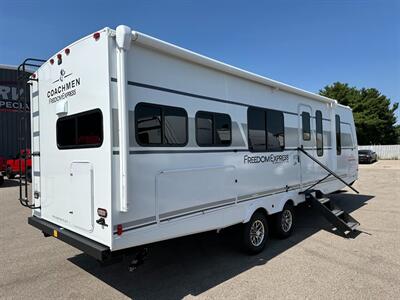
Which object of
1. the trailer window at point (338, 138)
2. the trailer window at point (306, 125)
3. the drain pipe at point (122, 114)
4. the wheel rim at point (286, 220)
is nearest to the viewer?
the drain pipe at point (122, 114)

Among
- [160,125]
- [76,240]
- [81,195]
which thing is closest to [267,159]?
[160,125]

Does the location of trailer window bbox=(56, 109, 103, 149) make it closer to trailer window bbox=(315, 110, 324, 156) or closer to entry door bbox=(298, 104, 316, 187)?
entry door bbox=(298, 104, 316, 187)

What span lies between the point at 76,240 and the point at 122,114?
64.4 inches

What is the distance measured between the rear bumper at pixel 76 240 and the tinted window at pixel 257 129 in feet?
9.41

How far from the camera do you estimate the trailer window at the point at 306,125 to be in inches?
273

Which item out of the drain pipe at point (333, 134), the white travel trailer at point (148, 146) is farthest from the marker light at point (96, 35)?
the drain pipe at point (333, 134)

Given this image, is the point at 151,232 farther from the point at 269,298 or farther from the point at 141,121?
the point at 269,298

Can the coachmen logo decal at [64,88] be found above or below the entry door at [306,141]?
above

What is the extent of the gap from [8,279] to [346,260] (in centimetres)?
491

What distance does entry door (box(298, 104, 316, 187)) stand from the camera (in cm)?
680

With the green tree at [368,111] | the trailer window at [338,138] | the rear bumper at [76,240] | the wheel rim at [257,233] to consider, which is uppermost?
the green tree at [368,111]

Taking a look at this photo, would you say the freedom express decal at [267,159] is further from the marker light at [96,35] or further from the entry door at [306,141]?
the marker light at [96,35]

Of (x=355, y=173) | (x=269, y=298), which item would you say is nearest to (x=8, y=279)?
(x=269, y=298)

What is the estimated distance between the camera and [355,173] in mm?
9789
